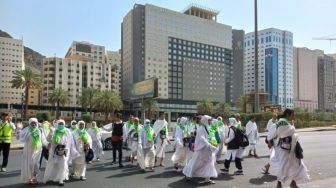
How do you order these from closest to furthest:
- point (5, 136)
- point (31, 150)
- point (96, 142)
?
1. point (31, 150)
2. point (5, 136)
3. point (96, 142)

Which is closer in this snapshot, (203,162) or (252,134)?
(203,162)

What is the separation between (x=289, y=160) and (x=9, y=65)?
5833 inches

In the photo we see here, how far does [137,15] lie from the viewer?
141m

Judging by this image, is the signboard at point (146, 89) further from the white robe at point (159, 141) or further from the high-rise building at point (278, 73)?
the high-rise building at point (278, 73)

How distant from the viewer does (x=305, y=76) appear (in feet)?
557

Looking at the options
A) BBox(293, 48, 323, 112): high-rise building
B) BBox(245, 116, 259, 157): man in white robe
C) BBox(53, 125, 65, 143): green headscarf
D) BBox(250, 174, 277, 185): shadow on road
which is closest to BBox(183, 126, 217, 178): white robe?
BBox(250, 174, 277, 185): shadow on road

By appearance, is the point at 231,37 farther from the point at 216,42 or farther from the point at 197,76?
the point at 197,76

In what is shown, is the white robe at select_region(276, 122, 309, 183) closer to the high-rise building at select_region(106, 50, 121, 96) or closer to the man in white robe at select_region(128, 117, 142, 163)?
the man in white robe at select_region(128, 117, 142, 163)

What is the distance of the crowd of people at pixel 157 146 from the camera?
839 cm

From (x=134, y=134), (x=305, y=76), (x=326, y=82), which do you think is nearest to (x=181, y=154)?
(x=134, y=134)

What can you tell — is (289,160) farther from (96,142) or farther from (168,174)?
(96,142)

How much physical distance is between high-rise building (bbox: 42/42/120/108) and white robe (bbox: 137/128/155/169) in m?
113

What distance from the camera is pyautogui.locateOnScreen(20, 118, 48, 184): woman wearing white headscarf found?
10375 mm

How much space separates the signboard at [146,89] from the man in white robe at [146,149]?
4900cm
